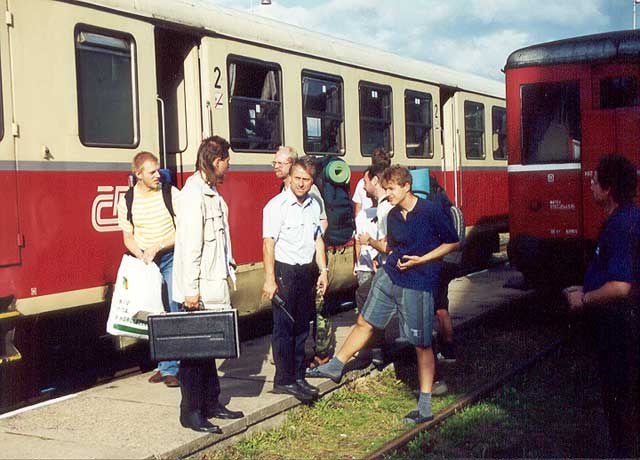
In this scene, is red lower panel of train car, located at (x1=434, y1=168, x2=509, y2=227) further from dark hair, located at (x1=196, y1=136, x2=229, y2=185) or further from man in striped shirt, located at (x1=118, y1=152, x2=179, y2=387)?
dark hair, located at (x1=196, y1=136, x2=229, y2=185)

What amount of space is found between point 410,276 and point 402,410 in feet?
3.76

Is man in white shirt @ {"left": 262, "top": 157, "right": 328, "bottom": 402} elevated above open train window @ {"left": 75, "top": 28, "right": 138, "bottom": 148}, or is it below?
below

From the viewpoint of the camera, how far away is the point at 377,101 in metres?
11.9

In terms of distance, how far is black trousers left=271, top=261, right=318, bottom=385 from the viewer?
22.1 feet

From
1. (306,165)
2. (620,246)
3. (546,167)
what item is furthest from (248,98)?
(620,246)

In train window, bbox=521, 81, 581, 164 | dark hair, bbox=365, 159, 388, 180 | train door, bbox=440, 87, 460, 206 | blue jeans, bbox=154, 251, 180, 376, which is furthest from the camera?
train door, bbox=440, 87, 460, 206

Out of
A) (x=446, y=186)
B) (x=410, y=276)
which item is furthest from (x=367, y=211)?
(x=446, y=186)

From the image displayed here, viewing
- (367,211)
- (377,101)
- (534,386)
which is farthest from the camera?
(377,101)

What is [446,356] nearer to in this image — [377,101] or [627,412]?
[627,412]

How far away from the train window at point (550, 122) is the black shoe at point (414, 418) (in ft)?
15.6

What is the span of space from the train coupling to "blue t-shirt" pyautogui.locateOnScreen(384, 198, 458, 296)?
2.79 metres

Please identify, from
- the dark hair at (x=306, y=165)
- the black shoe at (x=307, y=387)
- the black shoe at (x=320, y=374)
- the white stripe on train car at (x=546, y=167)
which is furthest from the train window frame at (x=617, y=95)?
the black shoe at (x=307, y=387)

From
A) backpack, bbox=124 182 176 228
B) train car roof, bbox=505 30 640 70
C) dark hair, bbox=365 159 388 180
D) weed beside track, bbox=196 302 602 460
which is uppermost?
train car roof, bbox=505 30 640 70

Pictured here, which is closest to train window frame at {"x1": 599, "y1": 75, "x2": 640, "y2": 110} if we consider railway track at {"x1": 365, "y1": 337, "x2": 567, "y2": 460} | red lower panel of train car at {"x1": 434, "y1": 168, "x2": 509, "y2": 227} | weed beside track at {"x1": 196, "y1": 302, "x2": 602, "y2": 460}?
railway track at {"x1": 365, "y1": 337, "x2": 567, "y2": 460}
